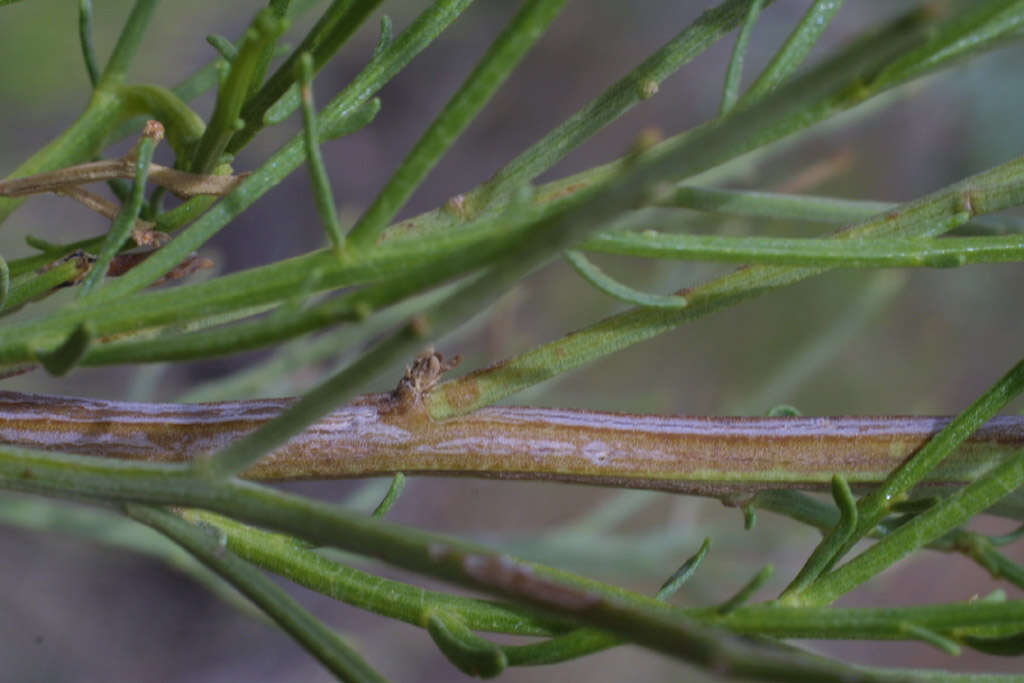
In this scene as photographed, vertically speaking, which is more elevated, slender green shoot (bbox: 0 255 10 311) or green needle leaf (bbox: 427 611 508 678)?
slender green shoot (bbox: 0 255 10 311)

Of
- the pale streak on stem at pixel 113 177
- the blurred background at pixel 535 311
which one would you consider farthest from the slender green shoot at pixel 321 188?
the blurred background at pixel 535 311

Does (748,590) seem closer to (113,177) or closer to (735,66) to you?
(735,66)

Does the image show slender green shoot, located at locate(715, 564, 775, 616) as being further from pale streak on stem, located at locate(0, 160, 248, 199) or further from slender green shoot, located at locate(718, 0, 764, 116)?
pale streak on stem, located at locate(0, 160, 248, 199)

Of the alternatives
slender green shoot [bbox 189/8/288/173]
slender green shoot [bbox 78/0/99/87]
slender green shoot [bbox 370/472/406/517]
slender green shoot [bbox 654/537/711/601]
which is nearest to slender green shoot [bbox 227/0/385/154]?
slender green shoot [bbox 189/8/288/173]

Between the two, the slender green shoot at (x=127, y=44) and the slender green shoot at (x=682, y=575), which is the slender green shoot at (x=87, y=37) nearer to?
the slender green shoot at (x=127, y=44)

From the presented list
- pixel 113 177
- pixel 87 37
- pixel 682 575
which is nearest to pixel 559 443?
pixel 682 575

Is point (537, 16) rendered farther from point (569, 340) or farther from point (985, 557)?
point (985, 557)

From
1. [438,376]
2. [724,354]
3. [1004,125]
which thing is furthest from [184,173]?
[1004,125]
